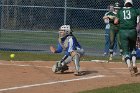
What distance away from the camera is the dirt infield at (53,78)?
443 inches

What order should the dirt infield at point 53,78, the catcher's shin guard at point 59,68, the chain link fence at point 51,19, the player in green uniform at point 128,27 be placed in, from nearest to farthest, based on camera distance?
the dirt infield at point 53,78
the player in green uniform at point 128,27
the catcher's shin guard at point 59,68
the chain link fence at point 51,19

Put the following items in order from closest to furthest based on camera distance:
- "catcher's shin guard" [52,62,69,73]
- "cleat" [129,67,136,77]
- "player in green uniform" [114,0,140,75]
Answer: "cleat" [129,67,136,77]
"player in green uniform" [114,0,140,75]
"catcher's shin guard" [52,62,69,73]

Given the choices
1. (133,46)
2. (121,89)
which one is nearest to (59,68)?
(133,46)

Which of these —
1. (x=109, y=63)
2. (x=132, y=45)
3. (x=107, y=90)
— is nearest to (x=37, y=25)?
(x=109, y=63)

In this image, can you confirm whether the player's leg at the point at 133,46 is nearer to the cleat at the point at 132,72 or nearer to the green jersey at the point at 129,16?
the cleat at the point at 132,72

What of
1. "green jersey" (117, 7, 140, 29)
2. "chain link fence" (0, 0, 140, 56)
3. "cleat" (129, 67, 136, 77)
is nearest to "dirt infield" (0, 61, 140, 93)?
"cleat" (129, 67, 136, 77)

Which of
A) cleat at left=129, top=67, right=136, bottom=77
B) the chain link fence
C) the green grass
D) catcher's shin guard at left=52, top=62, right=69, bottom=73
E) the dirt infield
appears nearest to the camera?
the green grass

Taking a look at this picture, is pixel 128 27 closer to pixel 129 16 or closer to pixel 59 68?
pixel 129 16

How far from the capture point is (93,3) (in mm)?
30062

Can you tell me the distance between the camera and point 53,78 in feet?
42.4

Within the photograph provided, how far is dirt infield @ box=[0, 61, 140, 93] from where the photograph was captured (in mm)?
11258

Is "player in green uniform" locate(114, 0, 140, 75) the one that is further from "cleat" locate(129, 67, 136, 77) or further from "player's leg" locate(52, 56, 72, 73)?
"player's leg" locate(52, 56, 72, 73)

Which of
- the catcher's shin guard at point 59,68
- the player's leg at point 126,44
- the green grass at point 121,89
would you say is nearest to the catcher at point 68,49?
the catcher's shin guard at point 59,68

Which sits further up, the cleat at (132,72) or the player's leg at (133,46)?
the player's leg at (133,46)
